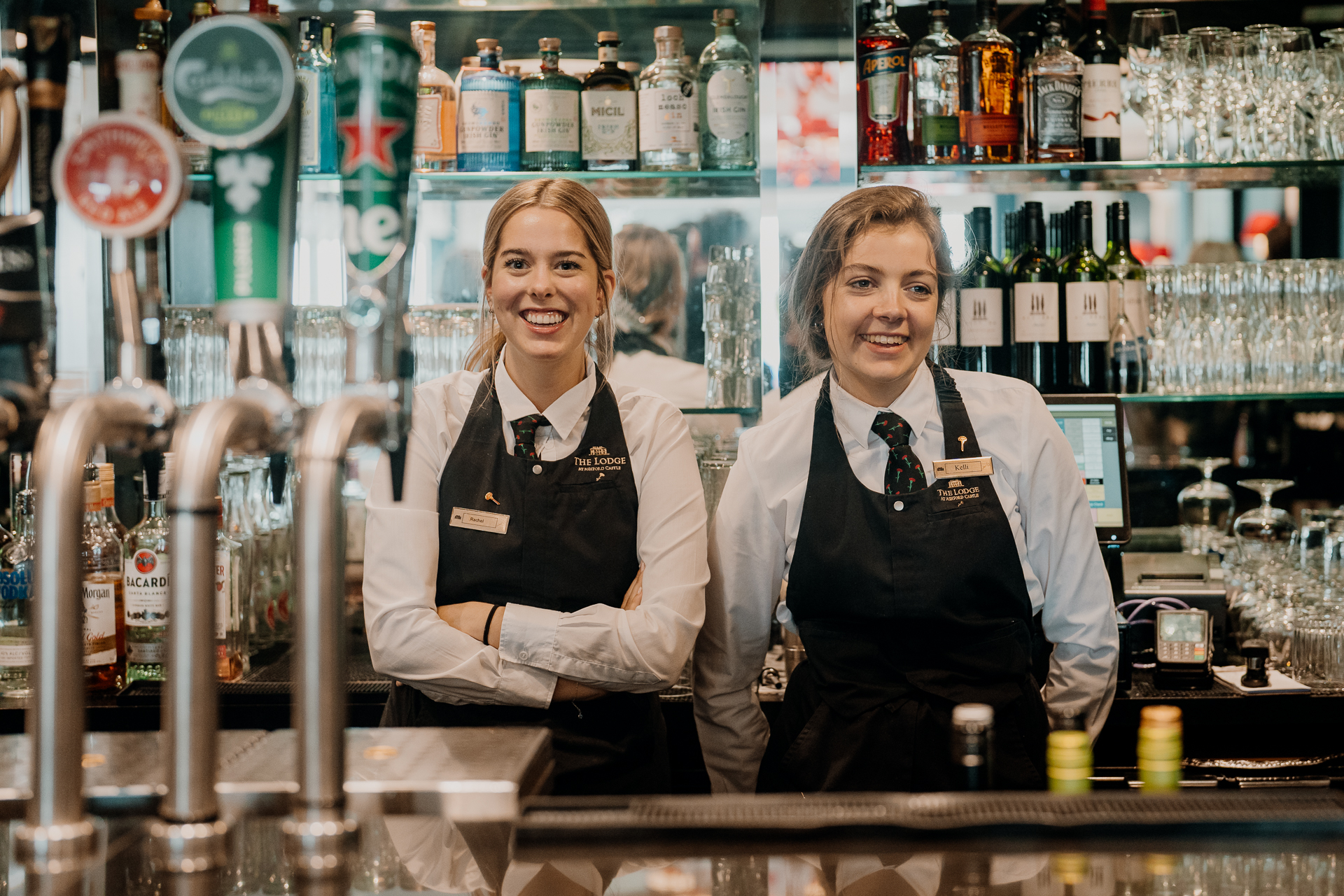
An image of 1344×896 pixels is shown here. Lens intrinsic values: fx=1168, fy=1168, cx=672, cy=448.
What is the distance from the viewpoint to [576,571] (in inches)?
74.8

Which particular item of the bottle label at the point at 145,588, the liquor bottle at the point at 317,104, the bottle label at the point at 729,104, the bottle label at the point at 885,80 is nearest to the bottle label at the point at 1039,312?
the bottle label at the point at 885,80

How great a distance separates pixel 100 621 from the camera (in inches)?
89.9

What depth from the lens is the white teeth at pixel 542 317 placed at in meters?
1.89

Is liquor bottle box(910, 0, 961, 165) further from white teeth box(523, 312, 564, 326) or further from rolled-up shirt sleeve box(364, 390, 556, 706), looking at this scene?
rolled-up shirt sleeve box(364, 390, 556, 706)

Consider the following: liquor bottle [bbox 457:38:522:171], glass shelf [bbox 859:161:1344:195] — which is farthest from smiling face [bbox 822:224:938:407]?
liquor bottle [bbox 457:38:522:171]

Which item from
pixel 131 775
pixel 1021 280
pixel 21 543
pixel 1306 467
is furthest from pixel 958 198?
pixel 131 775

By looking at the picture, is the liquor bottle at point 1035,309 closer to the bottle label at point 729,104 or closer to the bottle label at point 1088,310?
the bottle label at point 1088,310

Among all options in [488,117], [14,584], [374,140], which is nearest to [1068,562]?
[374,140]

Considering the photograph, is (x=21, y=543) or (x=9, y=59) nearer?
(x=9, y=59)

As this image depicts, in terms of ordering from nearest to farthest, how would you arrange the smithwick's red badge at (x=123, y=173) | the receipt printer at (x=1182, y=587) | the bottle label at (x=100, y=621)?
1. the smithwick's red badge at (x=123, y=173)
2. the bottle label at (x=100, y=621)
3. the receipt printer at (x=1182, y=587)

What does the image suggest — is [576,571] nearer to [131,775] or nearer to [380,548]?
[380,548]

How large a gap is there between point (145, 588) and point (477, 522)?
85 centimetres

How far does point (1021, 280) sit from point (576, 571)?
4.32 ft

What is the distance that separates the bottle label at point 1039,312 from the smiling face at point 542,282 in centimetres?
114
